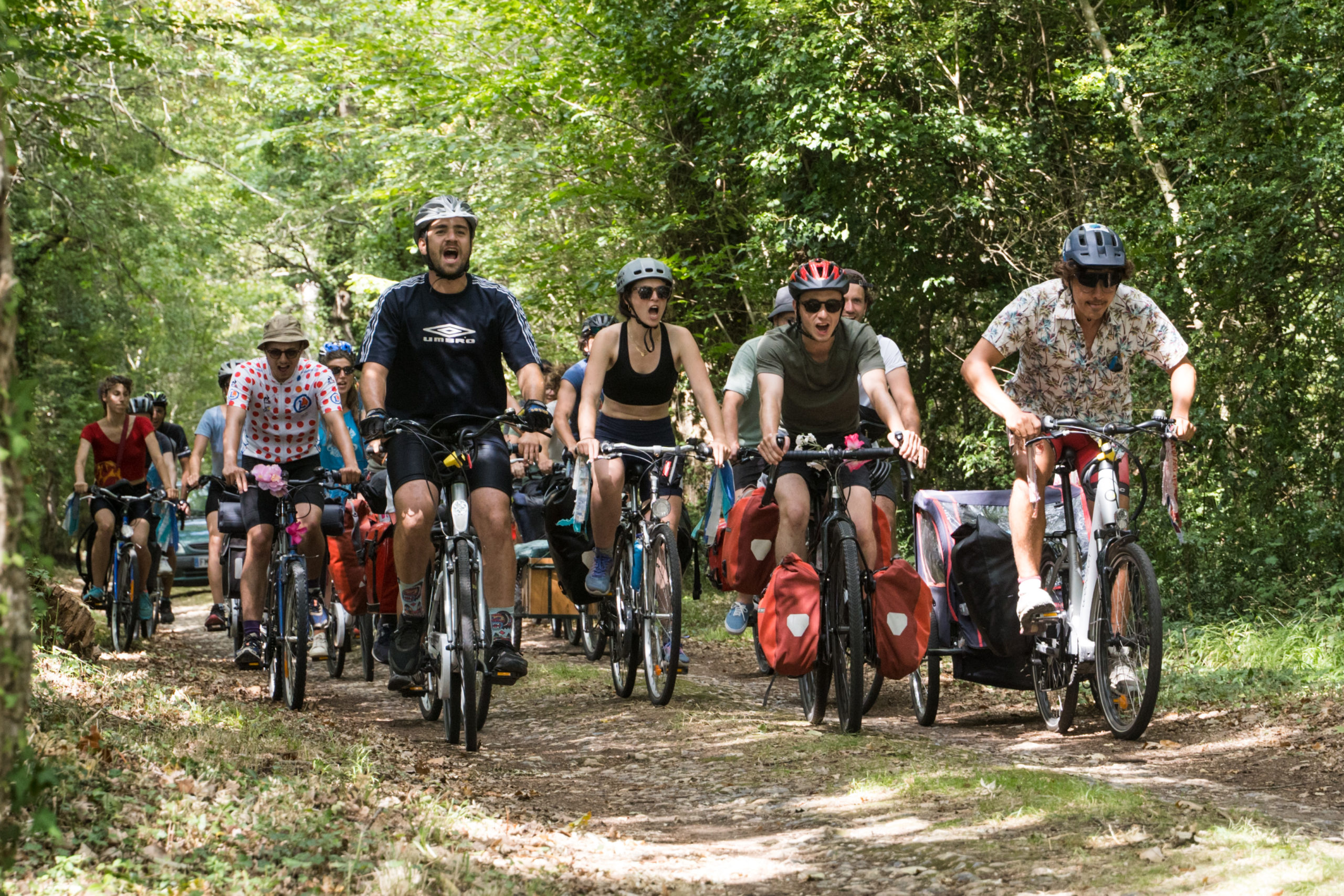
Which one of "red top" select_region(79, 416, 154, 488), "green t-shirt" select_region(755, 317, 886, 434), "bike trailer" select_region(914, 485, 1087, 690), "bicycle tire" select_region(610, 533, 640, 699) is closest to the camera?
"bike trailer" select_region(914, 485, 1087, 690)

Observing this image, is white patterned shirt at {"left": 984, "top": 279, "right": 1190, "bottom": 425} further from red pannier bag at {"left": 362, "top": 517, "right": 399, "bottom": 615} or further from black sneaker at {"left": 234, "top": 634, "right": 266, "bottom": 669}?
black sneaker at {"left": 234, "top": 634, "right": 266, "bottom": 669}

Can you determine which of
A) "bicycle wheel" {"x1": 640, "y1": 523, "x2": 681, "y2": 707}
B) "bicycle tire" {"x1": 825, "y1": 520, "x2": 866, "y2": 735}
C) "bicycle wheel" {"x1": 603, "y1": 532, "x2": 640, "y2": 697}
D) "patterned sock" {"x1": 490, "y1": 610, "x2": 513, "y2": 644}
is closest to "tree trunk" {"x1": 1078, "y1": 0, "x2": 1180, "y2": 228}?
"bicycle wheel" {"x1": 603, "y1": 532, "x2": 640, "y2": 697}

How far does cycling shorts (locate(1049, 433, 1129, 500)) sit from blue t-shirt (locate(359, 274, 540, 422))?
8.59 feet

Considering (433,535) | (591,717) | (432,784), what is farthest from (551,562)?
(432,784)

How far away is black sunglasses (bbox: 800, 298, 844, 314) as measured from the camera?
7293 millimetres

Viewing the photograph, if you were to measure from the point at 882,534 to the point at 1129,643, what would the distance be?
150 cm

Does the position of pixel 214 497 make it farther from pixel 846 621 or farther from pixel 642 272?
pixel 846 621

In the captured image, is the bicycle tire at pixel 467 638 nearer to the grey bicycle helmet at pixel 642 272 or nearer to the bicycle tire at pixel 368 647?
the grey bicycle helmet at pixel 642 272

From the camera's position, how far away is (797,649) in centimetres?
673

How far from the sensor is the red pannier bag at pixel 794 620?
22.1 ft

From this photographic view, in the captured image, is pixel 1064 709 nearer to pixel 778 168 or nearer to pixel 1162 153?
pixel 1162 153

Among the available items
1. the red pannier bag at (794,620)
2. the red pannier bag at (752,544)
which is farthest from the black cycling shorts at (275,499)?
the red pannier bag at (794,620)

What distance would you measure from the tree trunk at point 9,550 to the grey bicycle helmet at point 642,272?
18.2 feet

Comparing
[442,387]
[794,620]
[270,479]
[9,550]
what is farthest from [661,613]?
[9,550]
